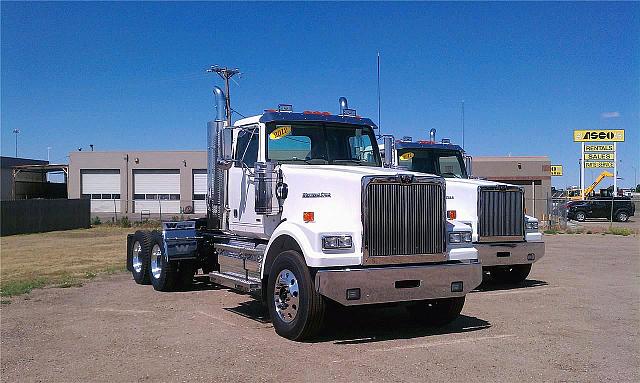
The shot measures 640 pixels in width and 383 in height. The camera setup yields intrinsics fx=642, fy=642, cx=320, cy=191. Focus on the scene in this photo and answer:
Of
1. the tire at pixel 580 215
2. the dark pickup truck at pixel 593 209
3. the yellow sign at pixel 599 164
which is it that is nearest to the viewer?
the dark pickup truck at pixel 593 209

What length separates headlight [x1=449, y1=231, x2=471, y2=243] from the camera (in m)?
8.22

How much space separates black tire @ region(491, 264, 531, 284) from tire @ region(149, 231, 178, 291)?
618 cm

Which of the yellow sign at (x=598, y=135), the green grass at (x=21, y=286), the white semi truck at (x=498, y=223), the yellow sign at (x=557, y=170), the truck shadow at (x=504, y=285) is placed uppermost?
the yellow sign at (x=598, y=135)

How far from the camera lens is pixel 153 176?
194 feet

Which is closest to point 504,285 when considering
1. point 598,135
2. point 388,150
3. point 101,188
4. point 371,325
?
point 388,150

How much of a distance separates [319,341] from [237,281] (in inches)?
81.2

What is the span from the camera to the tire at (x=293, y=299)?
745cm

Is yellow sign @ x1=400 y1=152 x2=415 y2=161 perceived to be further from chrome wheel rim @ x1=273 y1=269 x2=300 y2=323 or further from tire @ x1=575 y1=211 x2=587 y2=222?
tire @ x1=575 y1=211 x2=587 y2=222

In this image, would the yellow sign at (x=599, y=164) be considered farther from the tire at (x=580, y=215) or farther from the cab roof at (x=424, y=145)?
the cab roof at (x=424, y=145)

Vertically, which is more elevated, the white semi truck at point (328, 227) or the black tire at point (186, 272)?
the white semi truck at point (328, 227)

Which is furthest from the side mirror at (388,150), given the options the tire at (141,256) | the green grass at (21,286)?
the green grass at (21,286)

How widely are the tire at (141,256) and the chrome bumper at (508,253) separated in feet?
21.3

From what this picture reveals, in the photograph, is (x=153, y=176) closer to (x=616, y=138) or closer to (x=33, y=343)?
(x=616, y=138)

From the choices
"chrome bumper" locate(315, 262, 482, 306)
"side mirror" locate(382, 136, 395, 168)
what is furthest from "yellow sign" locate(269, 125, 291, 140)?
"chrome bumper" locate(315, 262, 482, 306)
